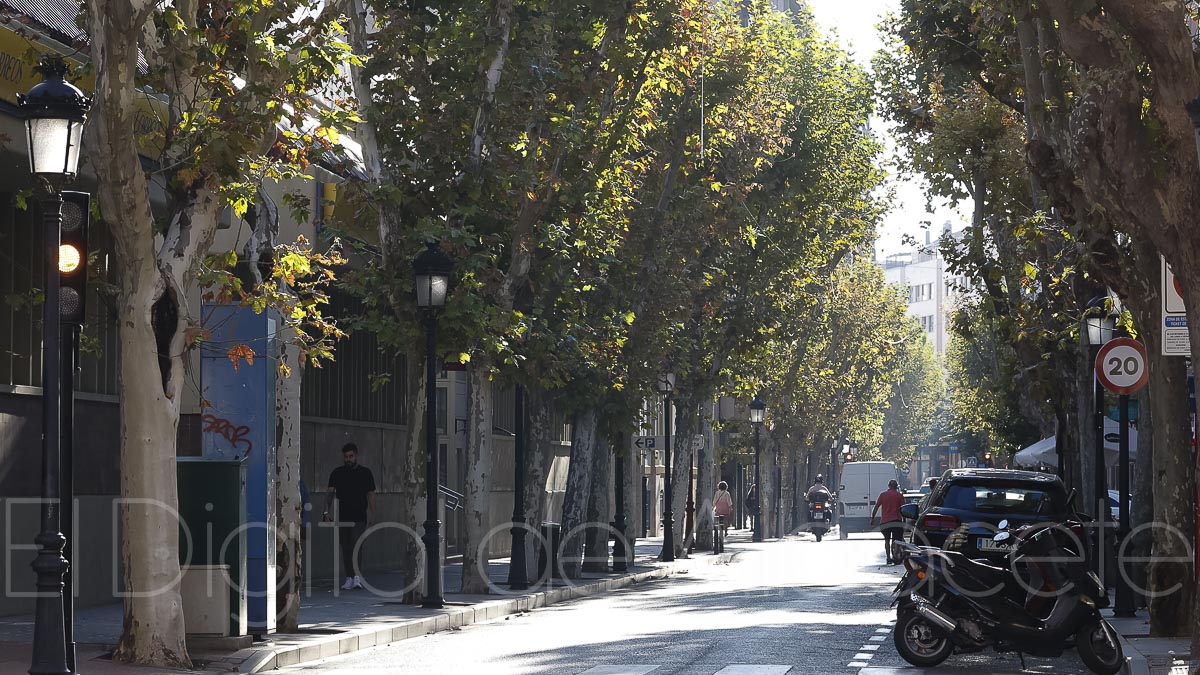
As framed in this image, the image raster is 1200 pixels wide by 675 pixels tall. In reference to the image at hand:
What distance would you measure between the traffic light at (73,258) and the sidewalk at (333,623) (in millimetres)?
2594

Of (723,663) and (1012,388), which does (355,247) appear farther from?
(1012,388)

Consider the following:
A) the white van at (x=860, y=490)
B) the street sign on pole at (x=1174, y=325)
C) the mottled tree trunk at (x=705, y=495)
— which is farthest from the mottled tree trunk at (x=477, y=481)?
the white van at (x=860, y=490)

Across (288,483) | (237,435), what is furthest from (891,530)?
(237,435)

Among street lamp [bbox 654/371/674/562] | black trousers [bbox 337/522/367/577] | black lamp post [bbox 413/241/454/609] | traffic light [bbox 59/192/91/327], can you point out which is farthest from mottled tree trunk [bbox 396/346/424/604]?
street lamp [bbox 654/371/674/562]

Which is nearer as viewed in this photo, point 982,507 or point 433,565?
point 982,507

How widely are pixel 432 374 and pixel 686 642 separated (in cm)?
648

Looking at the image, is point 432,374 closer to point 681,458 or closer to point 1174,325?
point 1174,325

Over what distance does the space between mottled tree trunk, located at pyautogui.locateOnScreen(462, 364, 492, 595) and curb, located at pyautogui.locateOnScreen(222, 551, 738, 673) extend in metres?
0.89

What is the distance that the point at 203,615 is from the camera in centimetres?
1569

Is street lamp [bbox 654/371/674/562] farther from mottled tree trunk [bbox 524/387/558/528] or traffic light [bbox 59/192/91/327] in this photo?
traffic light [bbox 59/192/91/327]

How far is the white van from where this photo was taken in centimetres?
7338

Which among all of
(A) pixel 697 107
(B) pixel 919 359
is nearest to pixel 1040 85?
(A) pixel 697 107

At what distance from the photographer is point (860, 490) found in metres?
73.8

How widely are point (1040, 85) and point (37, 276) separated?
38.0 ft
